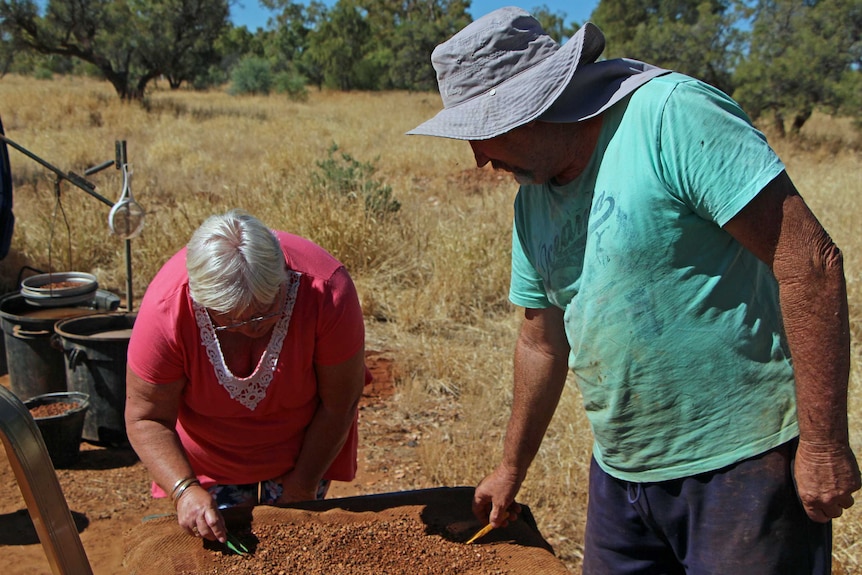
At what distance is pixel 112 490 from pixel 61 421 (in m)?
0.43

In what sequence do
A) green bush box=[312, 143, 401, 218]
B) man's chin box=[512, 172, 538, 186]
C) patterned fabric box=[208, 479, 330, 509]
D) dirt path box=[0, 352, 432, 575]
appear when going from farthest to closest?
1. green bush box=[312, 143, 401, 218]
2. dirt path box=[0, 352, 432, 575]
3. patterned fabric box=[208, 479, 330, 509]
4. man's chin box=[512, 172, 538, 186]

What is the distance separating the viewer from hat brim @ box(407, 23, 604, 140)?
4.58ft

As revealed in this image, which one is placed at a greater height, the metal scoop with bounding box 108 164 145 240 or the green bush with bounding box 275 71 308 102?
the green bush with bounding box 275 71 308 102

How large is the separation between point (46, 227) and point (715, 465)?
22.1 feet

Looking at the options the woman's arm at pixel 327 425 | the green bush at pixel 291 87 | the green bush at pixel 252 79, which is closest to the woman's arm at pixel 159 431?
the woman's arm at pixel 327 425

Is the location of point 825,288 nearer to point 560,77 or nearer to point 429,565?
point 560,77

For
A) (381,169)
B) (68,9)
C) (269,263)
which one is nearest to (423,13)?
(68,9)

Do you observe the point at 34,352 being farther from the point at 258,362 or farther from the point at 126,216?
the point at 258,362

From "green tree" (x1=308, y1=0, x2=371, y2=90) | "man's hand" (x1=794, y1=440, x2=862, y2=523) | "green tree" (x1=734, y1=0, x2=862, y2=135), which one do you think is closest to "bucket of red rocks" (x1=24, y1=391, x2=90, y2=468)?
"man's hand" (x1=794, y1=440, x2=862, y2=523)

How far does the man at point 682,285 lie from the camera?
1289mm

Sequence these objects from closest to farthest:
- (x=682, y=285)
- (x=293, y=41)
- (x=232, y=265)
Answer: (x=682, y=285), (x=232, y=265), (x=293, y=41)

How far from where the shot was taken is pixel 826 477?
1.34 meters

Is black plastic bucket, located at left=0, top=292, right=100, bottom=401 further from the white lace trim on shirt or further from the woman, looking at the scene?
the white lace trim on shirt

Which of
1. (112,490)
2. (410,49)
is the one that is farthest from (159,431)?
(410,49)
